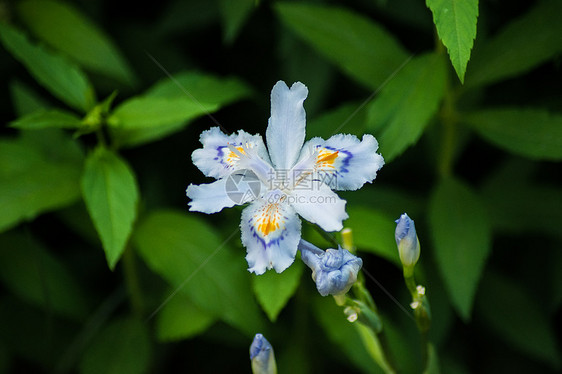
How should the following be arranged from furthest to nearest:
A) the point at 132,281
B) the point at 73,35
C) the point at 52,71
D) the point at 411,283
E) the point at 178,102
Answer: the point at 73,35
the point at 132,281
the point at 52,71
the point at 178,102
the point at 411,283

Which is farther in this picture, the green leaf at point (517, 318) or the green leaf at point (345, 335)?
the green leaf at point (517, 318)

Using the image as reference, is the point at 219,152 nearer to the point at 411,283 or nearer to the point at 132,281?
the point at 411,283

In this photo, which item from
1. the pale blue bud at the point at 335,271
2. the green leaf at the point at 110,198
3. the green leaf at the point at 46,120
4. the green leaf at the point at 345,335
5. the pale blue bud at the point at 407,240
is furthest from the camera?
the green leaf at the point at 345,335

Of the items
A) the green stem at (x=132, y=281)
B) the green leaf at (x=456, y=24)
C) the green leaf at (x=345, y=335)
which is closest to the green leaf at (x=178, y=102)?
the green stem at (x=132, y=281)

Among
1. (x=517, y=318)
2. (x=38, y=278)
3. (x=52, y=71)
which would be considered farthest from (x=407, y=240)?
(x=38, y=278)

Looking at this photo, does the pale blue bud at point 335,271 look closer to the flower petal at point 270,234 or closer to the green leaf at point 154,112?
the flower petal at point 270,234

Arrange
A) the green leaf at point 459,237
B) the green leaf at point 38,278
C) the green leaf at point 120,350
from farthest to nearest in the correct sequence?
the green leaf at point 38,278 < the green leaf at point 120,350 < the green leaf at point 459,237
